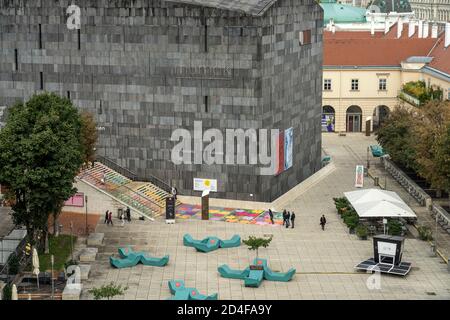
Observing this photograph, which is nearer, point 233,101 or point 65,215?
point 65,215

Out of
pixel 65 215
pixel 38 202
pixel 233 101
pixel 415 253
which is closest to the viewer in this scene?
pixel 38 202

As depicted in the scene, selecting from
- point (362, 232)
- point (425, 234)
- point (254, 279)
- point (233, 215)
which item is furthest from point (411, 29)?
point (254, 279)

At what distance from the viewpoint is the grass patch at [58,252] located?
60312mm

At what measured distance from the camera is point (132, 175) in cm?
8344

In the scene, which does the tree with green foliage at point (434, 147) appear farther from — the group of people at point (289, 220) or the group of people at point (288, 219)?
the group of people at point (288, 219)

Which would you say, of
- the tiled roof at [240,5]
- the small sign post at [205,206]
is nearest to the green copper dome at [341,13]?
the tiled roof at [240,5]

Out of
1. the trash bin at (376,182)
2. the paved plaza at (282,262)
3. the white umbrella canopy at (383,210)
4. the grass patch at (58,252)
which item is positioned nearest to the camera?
the paved plaza at (282,262)

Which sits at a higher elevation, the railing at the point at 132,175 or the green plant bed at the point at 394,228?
the railing at the point at 132,175

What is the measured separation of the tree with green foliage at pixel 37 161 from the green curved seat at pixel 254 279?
12.8 m

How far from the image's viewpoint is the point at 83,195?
75875 mm

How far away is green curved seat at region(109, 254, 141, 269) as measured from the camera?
2381 inches
